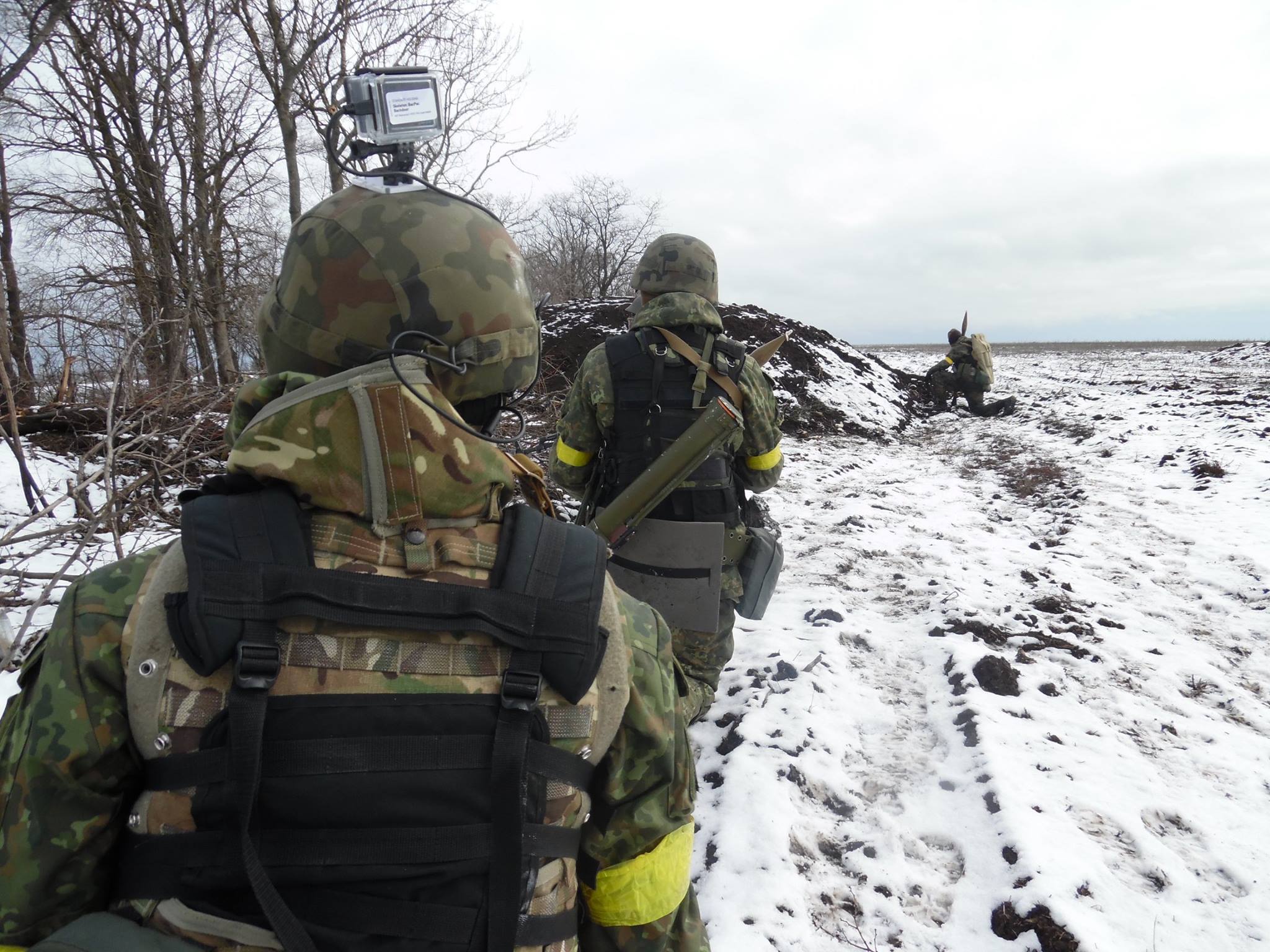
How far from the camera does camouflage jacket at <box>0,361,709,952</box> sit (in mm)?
935

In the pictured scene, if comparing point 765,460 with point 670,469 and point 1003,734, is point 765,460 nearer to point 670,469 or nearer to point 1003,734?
point 670,469

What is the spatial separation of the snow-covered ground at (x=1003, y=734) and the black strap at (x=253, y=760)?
1874 millimetres

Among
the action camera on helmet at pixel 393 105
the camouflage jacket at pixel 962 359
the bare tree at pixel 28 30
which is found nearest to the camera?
the action camera on helmet at pixel 393 105

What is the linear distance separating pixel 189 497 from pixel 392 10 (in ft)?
51.8

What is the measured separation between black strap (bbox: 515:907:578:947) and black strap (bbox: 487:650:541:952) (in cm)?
4

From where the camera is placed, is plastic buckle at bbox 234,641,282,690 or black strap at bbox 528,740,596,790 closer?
plastic buckle at bbox 234,641,282,690

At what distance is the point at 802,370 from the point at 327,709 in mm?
12539

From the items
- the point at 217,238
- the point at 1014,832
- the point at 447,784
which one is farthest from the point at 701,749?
the point at 217,238

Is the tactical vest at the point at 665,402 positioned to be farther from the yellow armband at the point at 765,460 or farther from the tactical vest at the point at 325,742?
the tactical vest at the point at 325,742

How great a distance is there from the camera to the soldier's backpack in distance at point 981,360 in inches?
528

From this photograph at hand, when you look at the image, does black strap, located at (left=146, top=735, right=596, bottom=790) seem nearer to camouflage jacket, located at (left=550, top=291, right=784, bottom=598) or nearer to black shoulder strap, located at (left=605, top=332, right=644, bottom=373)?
camouflage jacket, located at (left=550, top=291, right=784, bottom=598)

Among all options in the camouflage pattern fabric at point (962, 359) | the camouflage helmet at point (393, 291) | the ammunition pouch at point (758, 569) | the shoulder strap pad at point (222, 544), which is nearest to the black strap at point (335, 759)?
the shoulder strap pad at point (222, 544)

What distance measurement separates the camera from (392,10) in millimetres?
13305

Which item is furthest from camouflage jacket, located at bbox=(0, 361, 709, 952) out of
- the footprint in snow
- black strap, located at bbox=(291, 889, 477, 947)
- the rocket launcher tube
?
the footprint in snow
